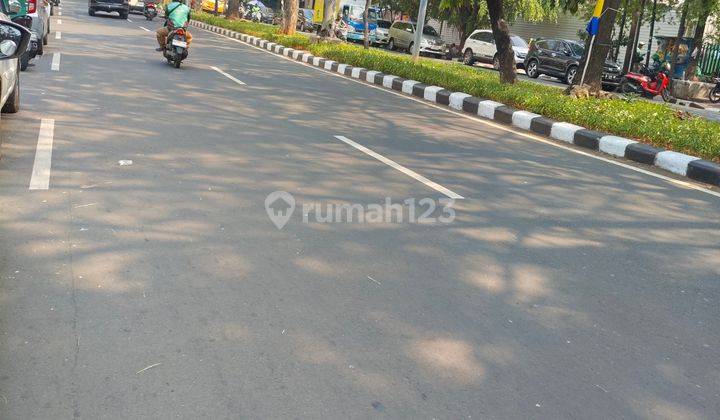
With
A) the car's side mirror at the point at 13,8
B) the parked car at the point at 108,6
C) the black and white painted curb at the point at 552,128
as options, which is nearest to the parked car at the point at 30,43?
the car's side mirror at the point at 13,8

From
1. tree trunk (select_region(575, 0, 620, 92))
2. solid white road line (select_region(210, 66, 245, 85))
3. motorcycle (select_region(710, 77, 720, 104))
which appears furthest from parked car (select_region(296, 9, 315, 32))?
tree trunk (select_region(575, 0, 620, 92))

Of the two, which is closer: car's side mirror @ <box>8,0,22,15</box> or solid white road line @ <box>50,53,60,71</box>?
car's side mirror @ <box>8,0,22,15</box>

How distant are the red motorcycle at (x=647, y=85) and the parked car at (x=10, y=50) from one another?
1706cm

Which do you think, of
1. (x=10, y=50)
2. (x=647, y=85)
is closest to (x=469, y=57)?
(x=647, y=85)

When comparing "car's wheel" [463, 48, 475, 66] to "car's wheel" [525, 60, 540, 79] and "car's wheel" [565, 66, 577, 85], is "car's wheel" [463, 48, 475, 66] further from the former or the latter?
"car's wheel" [565, 66, 577, 85]

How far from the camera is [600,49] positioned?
13.4 meters

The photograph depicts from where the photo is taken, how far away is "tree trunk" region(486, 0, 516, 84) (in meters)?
14.5

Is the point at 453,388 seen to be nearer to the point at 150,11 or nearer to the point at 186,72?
the point at 186,72

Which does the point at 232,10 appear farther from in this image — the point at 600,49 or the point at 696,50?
the point at 600,49

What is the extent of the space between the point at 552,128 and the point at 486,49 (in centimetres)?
1875

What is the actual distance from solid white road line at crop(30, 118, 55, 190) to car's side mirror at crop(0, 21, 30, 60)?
1.06 m

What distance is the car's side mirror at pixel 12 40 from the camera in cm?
435

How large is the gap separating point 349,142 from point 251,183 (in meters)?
2.29

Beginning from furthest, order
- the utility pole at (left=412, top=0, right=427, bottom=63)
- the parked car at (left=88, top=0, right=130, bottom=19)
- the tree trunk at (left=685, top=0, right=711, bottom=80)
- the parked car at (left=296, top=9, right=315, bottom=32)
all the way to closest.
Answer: the parked car at (left=296, top=9, right=315, bottom=32), the parked car at (left=88, top=0, right=130, bottom=19), the tree trunk at (left=685, top=0, right=711, bottom=80), the utility pole at (left=412, top=0, right=427, bottom=63)
